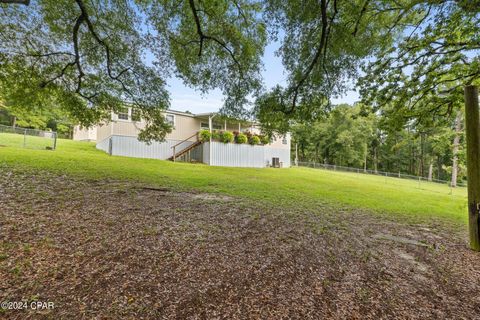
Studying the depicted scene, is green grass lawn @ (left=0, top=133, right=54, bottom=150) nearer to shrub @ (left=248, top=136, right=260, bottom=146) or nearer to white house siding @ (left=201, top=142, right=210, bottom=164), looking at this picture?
white house siding @ (left=201, top=142, right=210, bottom=164)

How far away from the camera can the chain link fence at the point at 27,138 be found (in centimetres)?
1231

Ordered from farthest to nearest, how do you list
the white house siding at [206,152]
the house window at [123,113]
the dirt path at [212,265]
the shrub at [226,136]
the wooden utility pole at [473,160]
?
1. the shrub at [226,136]
2. the white house siding at [206,152]
3. the house window at [123,113]
4. the wooden utility pole at [473,160]
5. the dirt path at [212,265]

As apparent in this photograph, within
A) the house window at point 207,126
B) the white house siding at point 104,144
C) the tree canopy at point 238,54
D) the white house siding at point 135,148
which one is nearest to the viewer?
the tree canopy at point 238,54

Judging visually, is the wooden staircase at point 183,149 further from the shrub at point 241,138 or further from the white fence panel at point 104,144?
the white fence panel at point 104,144

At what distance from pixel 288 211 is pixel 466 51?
6085 mm

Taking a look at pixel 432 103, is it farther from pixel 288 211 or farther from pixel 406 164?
pixel 406 164

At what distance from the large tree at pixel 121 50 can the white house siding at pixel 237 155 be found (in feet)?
30.1

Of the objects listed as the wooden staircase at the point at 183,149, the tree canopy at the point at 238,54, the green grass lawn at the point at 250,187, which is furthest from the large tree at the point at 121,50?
the wooden staircase at the point at 183,149

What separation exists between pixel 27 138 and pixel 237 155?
13111 millimetres

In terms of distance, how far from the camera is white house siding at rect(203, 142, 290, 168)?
1684 cm

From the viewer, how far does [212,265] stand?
2658 mm

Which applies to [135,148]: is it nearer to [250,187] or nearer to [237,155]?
[237,155]

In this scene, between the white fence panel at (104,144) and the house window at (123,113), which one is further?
the white fence panel at (104,144)

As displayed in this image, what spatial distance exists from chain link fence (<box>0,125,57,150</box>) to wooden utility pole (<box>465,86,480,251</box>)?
17200 mm
